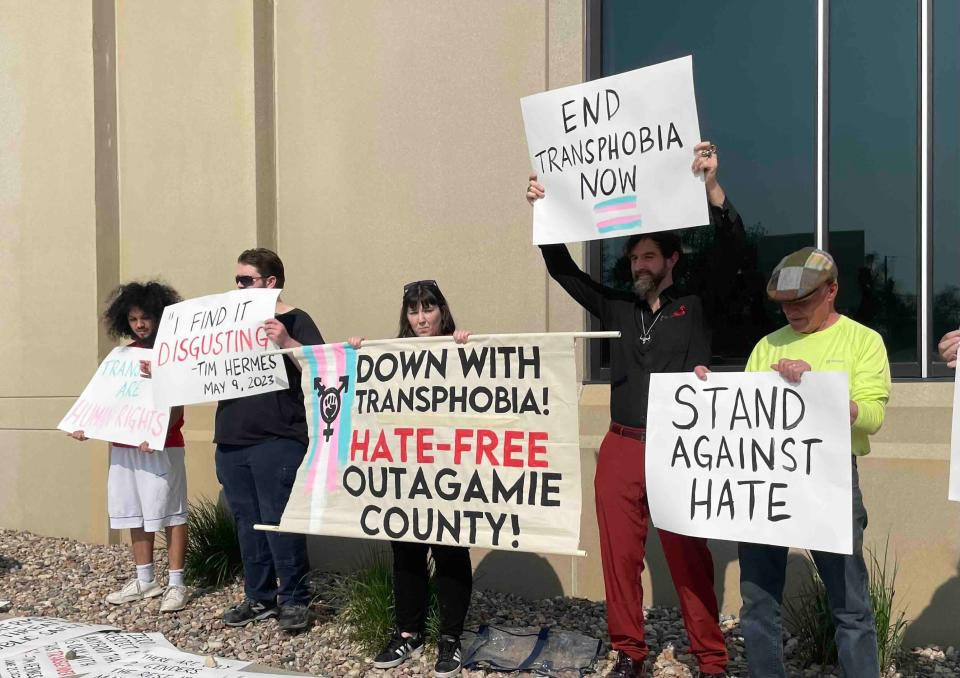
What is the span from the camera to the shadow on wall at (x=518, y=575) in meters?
5.52

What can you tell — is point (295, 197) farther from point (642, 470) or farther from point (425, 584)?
point (642, 470)

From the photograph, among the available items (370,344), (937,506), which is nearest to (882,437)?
(937,506)

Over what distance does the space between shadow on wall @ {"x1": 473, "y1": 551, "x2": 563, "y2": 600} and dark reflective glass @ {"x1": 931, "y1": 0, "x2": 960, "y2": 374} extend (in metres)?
2.49

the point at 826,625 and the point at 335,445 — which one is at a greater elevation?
the point at 335,445

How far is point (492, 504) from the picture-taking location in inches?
156

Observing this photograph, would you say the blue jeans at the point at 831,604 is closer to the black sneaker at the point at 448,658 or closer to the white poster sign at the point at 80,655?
the black sneaker at the point at 448,658

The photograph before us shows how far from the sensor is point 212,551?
602 centimetres

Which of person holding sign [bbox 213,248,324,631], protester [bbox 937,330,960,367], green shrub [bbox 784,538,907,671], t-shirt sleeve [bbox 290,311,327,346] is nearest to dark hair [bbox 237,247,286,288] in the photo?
person holding sign [bbox 213,248,324,631]

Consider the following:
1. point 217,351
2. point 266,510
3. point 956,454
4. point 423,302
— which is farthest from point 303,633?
Result: point 956,454

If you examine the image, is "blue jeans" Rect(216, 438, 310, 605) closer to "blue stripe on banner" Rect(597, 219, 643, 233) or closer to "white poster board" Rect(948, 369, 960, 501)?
"blue stripe on banner" Rect(597, 219, 643, 233)

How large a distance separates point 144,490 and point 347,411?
1941 mm

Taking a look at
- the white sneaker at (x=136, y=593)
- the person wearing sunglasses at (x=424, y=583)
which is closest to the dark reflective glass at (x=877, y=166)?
the person wearing sunglasses at (x=424, y=583)

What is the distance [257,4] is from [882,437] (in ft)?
16.9

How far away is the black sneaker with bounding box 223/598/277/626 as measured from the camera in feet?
16.7
